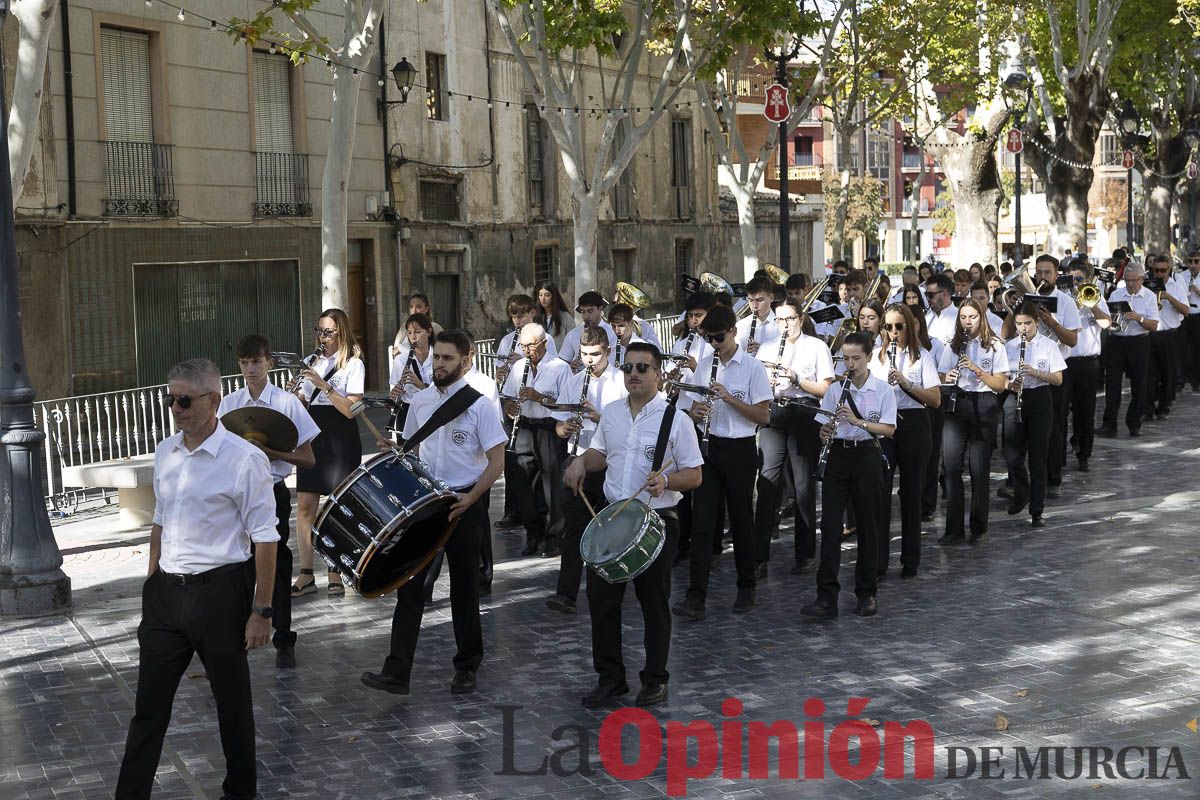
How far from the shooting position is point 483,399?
26.7 feet

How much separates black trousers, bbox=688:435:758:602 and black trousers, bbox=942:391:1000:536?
2.58 metres

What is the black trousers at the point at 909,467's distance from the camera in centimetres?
1041

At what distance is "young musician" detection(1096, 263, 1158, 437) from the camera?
55.8ft

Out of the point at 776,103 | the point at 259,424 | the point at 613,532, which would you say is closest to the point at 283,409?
the point at 259,424

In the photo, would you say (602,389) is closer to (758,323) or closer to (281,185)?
(758,323)

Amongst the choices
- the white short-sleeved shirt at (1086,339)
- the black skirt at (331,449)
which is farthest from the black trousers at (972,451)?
the black skirt at (331,449)

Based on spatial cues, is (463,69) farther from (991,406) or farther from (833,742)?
(833,742)

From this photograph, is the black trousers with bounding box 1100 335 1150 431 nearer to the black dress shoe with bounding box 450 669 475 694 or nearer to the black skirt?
the black skirt

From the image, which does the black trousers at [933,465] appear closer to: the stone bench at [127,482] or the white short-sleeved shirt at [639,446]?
the white short-sleeved shirt at [639,446]

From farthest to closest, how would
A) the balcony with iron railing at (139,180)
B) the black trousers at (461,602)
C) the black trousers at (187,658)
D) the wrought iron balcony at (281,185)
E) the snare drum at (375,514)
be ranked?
the wrought iron balcony at (281,185) → the balcony with iron railing at (139,180) → the black trousers at (461,602) → the snare drum at (375,514) → the black trousers at (187,658)

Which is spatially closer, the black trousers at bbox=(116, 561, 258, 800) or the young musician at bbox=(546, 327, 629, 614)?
the black trousers at bbox=(116, 561, 258, 800)

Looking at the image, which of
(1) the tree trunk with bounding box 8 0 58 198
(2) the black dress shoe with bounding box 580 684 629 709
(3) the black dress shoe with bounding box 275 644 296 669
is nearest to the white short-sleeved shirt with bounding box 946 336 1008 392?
(2) the black dress shoe with bounding box 580 684 629 709

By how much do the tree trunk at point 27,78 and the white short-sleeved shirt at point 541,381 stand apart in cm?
427

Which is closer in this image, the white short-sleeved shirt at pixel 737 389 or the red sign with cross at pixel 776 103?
the white short-sleeved shirt at pixel 737 389
